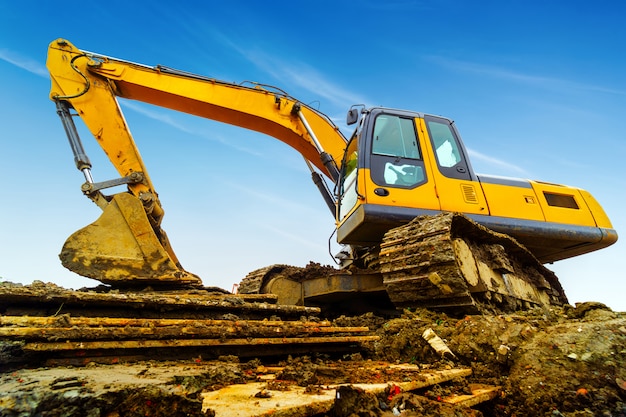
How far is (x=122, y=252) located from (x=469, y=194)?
4.07m

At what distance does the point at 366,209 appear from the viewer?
12.8 ft

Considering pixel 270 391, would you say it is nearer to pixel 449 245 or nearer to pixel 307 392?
pixel 307 392

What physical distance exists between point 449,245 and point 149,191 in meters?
3.71

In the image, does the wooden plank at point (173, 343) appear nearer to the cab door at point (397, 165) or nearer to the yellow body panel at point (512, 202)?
the cab door at point (397, 165)

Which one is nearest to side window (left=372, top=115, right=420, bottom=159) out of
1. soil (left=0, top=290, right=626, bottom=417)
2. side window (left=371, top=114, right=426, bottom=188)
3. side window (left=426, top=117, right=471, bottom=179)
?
side window (left=371, top=114, right=426, bottom=188)

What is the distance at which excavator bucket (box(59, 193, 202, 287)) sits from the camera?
366 cm

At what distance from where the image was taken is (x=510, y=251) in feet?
14.6

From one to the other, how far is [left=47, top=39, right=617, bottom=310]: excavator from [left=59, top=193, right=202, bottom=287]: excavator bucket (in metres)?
0.01

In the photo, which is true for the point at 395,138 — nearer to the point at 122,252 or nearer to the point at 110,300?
the point at 122,252

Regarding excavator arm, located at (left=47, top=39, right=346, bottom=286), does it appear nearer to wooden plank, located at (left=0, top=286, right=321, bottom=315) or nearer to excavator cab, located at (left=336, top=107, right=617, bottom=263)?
excavator cab, located at (left=336, top=107, right=617, bottom=263)

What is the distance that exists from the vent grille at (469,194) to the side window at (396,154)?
0.56m

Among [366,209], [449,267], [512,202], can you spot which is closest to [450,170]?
[512,202]

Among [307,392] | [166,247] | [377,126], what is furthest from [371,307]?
[307,392]

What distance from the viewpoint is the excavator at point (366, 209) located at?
3518 mm
